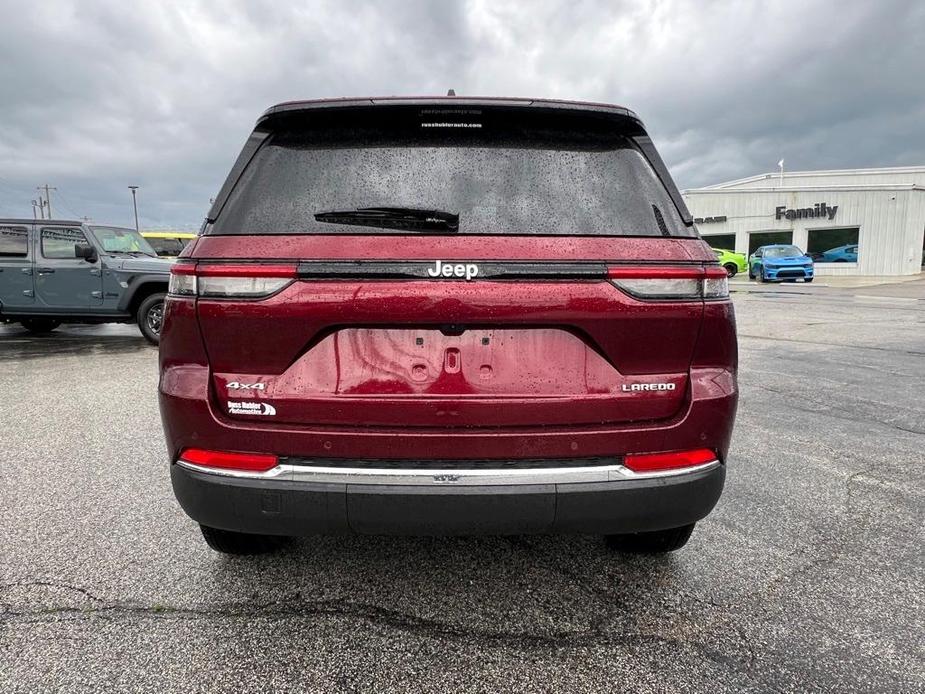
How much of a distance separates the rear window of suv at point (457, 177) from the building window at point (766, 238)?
123ft

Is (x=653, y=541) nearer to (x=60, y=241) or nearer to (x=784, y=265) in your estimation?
(x=60, y=241)

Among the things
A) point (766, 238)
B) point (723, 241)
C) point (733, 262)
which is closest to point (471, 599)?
point (733, 262)

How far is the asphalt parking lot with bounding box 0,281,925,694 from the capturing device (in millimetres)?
1876

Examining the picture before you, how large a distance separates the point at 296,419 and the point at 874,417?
4974 mm

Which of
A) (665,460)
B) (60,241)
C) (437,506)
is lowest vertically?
(437,506)

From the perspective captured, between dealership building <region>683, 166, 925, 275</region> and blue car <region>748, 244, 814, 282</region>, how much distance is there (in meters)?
6.61

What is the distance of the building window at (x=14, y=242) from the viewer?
9.13 meters

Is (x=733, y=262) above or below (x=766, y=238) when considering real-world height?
below

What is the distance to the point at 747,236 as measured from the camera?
36344mm

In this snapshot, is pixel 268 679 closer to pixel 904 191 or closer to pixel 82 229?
pixel 82 229

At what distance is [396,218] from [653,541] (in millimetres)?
1690

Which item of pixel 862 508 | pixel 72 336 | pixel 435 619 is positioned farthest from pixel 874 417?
pixel 72 336

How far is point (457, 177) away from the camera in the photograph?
1.94 m

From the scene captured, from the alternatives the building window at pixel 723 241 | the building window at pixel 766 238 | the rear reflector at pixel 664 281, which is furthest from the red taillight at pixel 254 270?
the building window at pixel 723 241
